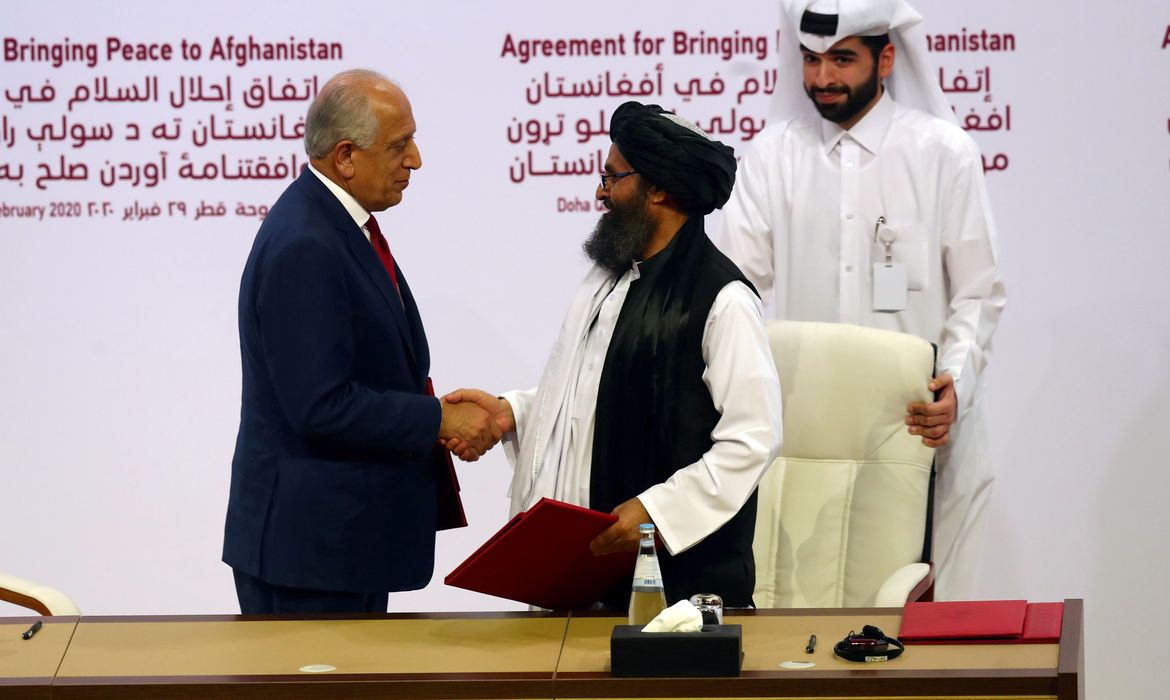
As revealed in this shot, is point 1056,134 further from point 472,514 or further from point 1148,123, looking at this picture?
point 472,514

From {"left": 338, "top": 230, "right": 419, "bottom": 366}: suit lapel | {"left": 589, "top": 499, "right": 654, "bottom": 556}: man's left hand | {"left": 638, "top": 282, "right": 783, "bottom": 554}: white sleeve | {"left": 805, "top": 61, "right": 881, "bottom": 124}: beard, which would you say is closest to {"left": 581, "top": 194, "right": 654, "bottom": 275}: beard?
{"left": 638, "top": 282, "right": 783, "bottom": 554}: white sleeve

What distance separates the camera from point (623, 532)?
2832 mm

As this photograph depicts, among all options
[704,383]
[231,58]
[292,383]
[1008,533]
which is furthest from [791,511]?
[231,58]

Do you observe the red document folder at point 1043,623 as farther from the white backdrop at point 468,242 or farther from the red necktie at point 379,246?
the white backdrop at point 468,242

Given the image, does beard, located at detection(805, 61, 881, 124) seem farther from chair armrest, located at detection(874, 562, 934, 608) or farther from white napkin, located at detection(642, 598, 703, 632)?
white napkin, located at detection(642, 598, 703, 632)

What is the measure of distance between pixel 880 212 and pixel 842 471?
3.50ft

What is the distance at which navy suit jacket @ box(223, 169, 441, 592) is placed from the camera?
122 inches

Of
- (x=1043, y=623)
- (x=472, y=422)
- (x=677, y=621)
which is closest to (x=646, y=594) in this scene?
(x=677, y=621)

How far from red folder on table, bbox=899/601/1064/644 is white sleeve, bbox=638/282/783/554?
0.41 meters

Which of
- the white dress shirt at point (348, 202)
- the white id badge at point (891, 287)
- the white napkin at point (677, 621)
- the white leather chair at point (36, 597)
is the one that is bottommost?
the white leather chair at point (36, 597)

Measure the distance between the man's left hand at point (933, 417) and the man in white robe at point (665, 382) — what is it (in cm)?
74

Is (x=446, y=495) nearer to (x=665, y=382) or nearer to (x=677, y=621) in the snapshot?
(x=665, y=382)

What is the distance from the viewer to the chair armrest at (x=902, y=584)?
3.34 meters

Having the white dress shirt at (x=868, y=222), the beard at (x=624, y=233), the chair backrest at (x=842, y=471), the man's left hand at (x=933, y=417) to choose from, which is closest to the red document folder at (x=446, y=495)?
the beard at (x=624, y=233)
